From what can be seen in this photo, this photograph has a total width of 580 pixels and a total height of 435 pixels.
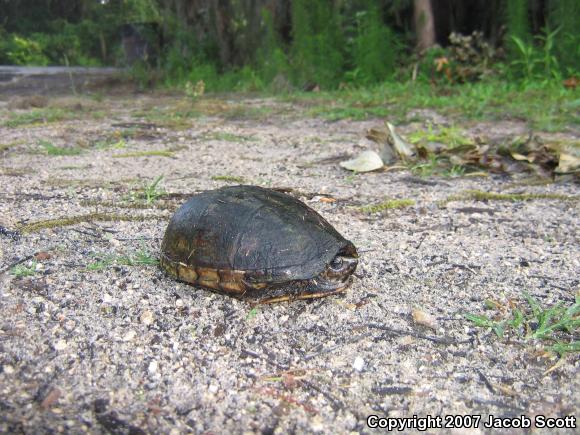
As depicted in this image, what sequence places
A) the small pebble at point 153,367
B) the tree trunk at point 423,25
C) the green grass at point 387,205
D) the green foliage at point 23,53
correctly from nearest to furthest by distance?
1. the small pebble at point 153,367
2. the green grass at point 387,205
3. the tree trunk at point 423,25
4. the green foliage at point 23,53

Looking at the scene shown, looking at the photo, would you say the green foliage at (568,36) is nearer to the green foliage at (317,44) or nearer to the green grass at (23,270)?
the green foliage at (317,44)

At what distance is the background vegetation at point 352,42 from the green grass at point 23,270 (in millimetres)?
7072

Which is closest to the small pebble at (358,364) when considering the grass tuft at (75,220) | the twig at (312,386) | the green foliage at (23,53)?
the twig at (312,386)

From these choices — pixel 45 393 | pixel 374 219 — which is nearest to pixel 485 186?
pixel 374 219

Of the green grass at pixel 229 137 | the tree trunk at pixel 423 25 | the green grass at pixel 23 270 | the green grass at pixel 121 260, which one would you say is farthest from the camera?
the tree trunk at pixel 423 25

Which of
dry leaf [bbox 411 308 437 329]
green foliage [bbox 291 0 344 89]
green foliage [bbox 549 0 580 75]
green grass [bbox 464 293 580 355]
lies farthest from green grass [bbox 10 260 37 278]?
green foliage [bbox 291 0 344 89]

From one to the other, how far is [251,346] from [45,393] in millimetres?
618

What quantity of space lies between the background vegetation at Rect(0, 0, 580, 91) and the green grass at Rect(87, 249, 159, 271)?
6.71 m

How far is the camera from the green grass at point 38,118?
20.3ft

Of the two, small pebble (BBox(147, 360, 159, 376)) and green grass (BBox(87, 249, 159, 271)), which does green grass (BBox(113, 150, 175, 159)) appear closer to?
green grass (BBox(87, 249, 159, 271))

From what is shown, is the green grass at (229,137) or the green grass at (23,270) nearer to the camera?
the green grass at (23,270)

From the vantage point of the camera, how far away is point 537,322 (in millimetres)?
1874

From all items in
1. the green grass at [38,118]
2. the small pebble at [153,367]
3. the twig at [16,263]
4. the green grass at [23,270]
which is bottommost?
the small pebble at [153,367]

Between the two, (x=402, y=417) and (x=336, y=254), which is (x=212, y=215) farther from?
(x=402, y=417)
